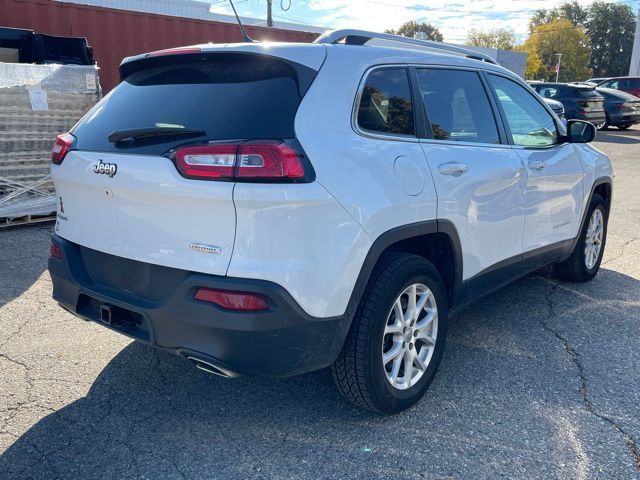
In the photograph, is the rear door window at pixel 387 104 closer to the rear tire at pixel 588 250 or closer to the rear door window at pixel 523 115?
the rear door window at pixel 523 115

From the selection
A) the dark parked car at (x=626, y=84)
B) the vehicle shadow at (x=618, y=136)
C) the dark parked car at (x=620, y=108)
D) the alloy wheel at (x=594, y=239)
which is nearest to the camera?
the alloy wheel at (x=594, y=239)

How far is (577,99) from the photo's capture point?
1761 centimetres

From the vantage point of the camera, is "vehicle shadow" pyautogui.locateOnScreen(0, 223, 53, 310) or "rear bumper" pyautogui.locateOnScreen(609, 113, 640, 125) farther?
"rear bumper" pyautogui.locateOnScreen(609, 113, 640, 125)

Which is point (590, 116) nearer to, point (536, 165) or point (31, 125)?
point (536, 165)

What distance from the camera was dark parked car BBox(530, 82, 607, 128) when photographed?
1761cm

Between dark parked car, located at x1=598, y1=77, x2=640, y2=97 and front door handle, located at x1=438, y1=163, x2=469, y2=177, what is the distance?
75.2ft

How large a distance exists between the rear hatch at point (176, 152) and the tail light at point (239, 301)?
0.31ft

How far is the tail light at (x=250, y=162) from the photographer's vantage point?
7.86 ft

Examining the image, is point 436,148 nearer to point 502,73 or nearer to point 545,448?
point 502,73

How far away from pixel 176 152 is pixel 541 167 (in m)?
2.62

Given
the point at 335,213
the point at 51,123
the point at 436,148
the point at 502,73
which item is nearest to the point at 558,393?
the point at 436,148

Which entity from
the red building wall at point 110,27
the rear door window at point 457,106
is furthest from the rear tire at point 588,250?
the red building wall at point 110,27

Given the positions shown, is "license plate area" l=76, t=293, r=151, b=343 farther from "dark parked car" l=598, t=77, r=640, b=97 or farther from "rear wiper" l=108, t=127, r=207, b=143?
"dark parked car" l=598, t=77, r=640, b=97

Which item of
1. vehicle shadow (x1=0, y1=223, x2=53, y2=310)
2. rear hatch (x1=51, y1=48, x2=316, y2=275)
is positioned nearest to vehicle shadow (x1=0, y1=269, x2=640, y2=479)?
rear hatch (x1=51, y1=48, x2=316, y2=275)
